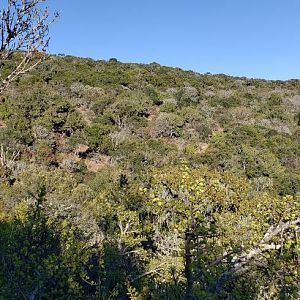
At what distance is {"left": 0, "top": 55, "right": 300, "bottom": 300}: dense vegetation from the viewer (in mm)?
5902

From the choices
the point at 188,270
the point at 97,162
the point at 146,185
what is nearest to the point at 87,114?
the point at 97,162

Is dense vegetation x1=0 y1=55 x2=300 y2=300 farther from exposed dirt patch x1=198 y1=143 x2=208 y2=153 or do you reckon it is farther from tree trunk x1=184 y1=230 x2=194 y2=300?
exposed dirt patch x1=198 y1=143 x2=208 y2=153

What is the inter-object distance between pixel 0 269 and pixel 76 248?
9.39 feet

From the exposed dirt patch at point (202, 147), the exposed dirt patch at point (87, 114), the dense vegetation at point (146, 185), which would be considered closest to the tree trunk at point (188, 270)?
the dense vegetation at point (146, 185)

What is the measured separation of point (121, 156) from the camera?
136 feet

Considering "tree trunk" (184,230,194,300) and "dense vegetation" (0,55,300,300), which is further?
"dense vegetation" (0,55,300,300)

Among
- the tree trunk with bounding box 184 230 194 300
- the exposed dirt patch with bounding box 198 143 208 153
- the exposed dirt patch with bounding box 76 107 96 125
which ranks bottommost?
the tree trunk with bounding box 184 230 194 300

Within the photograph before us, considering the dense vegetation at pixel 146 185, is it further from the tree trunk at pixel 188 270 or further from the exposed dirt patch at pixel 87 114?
the exposed dirt patch at pixel 87 114

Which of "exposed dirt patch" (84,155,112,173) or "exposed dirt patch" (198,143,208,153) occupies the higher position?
"exposed dirt patch" (198,143,208,153)

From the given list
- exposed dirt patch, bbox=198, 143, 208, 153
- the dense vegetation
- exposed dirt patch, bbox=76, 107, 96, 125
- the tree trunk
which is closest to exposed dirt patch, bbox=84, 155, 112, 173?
the dense vegetation

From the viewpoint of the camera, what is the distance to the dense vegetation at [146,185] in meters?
5.90

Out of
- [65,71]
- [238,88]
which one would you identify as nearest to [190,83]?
[238,88]

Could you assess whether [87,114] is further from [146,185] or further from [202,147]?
[146,185]

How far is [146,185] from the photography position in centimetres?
3020
